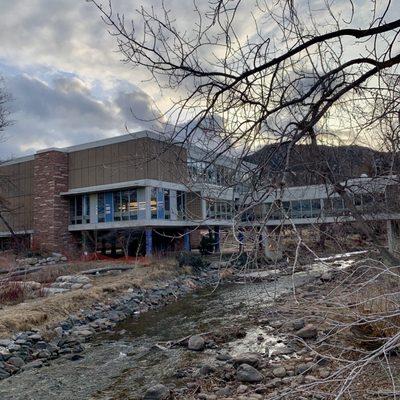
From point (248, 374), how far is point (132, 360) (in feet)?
9.47

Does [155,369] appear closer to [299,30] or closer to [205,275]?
[299,30]

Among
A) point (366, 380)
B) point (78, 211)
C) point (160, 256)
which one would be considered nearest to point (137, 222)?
point (160, 256)

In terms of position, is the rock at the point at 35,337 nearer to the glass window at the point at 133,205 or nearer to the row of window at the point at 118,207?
the row of window at the point at 118,207

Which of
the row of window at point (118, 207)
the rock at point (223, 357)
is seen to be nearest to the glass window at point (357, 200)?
the rock at point (223, 357)

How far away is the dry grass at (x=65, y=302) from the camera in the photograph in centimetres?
1123

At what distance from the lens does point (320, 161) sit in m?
5.14

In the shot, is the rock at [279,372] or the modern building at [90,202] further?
the modern building at [90,202]

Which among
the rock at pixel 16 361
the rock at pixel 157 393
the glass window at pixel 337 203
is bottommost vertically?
the rock at pixel 16 361

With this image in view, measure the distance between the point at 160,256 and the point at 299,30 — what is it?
23251 mm

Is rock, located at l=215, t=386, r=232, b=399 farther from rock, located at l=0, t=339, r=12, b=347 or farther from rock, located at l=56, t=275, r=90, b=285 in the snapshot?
rock, located at l=56, t=275, r=90, b=285

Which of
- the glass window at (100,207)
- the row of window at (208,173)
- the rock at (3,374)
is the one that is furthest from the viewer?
the glass window at (100,207)

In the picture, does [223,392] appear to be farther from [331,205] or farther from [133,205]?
[133,205]

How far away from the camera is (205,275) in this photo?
2227 cm

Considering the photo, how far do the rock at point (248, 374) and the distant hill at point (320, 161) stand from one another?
3233mm
